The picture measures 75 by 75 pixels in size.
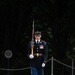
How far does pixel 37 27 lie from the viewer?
26.7 metres

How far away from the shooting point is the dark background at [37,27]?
20.6 m

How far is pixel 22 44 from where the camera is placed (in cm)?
2731

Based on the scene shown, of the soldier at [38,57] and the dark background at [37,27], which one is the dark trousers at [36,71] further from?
the dark background at [37,27]

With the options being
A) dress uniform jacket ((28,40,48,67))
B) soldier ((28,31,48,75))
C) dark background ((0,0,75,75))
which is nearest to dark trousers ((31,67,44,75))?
soldier ((28,31,48,75))

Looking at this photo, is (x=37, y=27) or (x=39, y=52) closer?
(x=39, y=52)

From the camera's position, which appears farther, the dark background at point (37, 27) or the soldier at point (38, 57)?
the dark background at point (37, 27)

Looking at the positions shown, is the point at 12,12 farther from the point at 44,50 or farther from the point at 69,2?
the point at 44,50

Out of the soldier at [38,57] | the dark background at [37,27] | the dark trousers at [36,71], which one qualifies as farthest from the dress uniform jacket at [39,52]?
the dark background at [37,27]

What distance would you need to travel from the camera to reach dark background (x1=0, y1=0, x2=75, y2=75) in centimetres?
2058

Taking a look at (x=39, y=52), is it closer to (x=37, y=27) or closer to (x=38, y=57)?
(x=38, y=57)

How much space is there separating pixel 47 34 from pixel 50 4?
5825 millimetres

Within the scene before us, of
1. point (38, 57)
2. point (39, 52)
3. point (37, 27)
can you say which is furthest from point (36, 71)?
point (37, 27)

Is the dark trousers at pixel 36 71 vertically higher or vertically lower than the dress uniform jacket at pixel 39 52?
lower

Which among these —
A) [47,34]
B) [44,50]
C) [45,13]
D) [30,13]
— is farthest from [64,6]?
[44,50]
